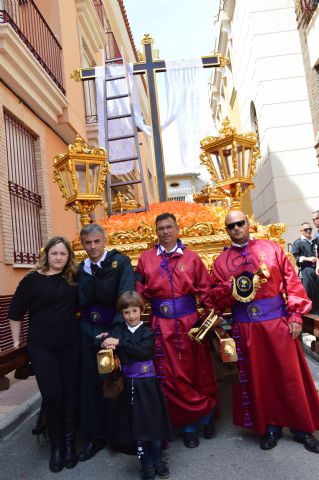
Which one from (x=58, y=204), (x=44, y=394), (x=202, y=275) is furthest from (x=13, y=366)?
(x=58, y=204)

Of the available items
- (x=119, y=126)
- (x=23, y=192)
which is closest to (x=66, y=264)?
(x=119, y=126)

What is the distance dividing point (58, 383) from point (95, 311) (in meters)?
0.57

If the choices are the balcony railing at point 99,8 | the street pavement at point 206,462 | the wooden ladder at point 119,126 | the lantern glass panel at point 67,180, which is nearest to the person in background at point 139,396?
the street pavement at point 206,462

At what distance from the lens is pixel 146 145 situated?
20078 mm

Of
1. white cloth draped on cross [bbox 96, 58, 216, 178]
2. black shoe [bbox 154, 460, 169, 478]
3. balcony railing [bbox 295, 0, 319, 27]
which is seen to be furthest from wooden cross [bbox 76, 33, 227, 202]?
black shoe [bbox 154, 460, 169, 478]

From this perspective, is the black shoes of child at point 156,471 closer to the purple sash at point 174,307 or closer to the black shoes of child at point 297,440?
the black shoes of child at point 297,440

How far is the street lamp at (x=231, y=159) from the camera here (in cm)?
478

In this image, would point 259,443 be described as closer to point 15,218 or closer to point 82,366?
point 82,366

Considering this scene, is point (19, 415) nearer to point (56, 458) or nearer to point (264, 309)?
point (56, 458)

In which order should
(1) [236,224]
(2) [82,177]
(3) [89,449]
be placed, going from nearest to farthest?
1. (3) [89,449]
2. (1) [236,224]
3. (2) [82,177]

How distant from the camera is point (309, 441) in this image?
Result: 319 centimetres

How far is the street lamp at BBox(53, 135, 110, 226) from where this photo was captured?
4.70 m

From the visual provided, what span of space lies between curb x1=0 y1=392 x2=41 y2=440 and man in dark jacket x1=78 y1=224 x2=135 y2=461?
3.27 feet

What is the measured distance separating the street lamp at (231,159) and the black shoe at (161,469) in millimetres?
2848
